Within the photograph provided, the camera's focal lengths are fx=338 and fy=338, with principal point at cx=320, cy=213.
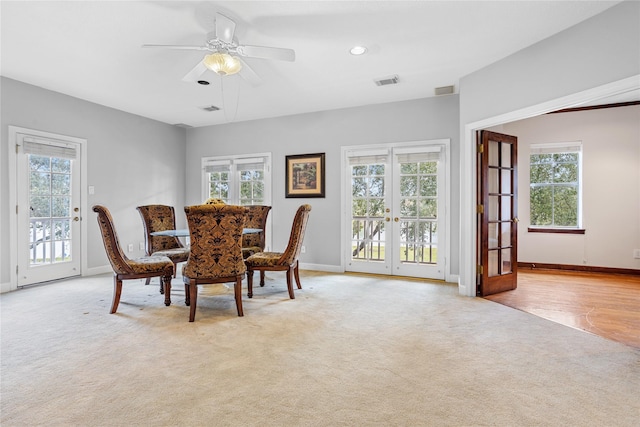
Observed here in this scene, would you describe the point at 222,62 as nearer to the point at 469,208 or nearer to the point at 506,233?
the point at 469,208

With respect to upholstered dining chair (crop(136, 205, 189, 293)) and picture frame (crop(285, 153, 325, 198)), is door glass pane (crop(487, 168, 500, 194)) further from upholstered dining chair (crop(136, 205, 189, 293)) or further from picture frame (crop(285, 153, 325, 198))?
upholstered dining chair (crop(136, 205, 189, 293))

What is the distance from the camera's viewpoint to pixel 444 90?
4.55 meters

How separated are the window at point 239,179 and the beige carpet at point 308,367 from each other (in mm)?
2824

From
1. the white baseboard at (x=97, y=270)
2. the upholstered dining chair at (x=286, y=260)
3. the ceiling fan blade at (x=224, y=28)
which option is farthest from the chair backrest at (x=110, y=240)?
the white baseboard at (x=97, y=270)

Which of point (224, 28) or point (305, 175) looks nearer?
point (224, 28)

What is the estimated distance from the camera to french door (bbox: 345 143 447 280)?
16.0 ft

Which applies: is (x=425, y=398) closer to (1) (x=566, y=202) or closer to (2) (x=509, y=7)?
(2) (x=509, y=7)

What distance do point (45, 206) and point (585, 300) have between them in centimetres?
683

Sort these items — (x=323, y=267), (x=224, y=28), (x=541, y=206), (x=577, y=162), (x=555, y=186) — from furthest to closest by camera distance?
1. (x=541, y=206)
2. (x=555, y=186)
3. (x=577, y=162)
4. (x=323, y=267)
5. (x=224, y=28)

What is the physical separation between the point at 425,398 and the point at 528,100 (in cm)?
294

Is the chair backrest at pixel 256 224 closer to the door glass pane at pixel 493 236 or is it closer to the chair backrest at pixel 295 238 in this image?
the chair backrest at pixel 295 238

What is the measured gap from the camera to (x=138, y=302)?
369cm

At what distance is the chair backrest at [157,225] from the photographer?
15.1 ft

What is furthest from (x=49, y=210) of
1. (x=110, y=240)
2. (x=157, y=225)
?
(x=110, y=240)
